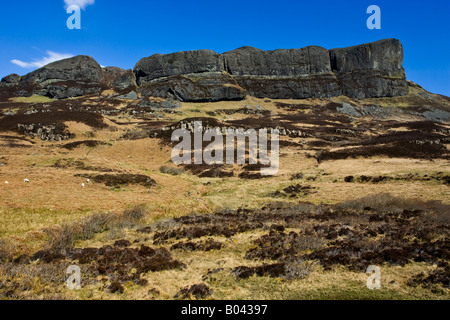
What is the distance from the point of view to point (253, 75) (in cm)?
13188

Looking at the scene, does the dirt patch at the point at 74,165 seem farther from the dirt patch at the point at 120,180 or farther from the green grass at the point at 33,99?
the green grass at the point at 33,99

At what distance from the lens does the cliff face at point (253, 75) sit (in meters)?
119

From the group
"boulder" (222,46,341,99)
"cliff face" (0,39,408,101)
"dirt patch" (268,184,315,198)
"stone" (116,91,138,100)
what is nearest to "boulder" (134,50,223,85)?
"cliff face" (0,39,408,101)

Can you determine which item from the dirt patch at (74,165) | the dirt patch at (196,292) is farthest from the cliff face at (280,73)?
the dirt patch at (196,292)

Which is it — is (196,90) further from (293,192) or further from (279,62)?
(293,192)

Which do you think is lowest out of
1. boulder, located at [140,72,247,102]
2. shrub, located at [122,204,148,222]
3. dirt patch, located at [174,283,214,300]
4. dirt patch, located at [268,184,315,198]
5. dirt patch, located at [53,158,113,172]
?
dirt patch, located at [174,283,214,300]

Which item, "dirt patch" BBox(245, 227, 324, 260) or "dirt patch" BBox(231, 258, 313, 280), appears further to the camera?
"dirt patch" BBox(245, 227, 324, 260)

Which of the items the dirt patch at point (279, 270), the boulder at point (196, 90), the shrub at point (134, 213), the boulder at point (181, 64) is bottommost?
the dirt patch at point (279, 270)

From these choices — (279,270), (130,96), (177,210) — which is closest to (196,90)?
(130,96)

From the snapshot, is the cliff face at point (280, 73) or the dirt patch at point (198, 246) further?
the cliff face at point (280, 73)

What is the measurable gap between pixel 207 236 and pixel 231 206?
355 inches

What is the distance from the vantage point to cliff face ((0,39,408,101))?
119m

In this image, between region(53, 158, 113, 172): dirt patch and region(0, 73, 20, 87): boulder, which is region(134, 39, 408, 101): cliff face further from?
region(53, 158, 113, 172): dirt patch
